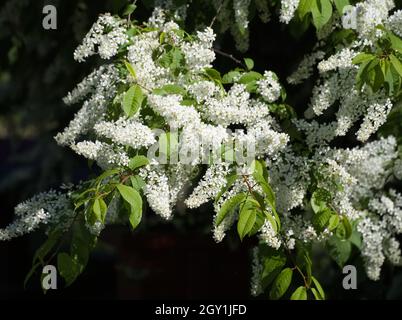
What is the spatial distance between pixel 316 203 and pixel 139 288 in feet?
13.4

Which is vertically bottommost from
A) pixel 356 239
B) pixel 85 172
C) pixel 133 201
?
pixel 133 201

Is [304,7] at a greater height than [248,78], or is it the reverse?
[304,7]

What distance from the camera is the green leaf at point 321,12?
3133 mm

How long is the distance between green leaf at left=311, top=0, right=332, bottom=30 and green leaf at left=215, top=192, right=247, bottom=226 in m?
0.82

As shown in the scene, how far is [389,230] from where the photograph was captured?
3.90 metres

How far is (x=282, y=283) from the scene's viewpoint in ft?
9.98

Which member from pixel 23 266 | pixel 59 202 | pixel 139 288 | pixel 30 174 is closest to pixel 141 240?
pixel 139 288

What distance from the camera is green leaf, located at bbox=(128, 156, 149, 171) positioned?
2.76 metres

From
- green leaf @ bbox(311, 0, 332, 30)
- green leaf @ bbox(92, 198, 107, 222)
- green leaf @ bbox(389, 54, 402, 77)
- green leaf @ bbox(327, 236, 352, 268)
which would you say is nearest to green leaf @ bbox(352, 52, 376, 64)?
green leaf @ bbox(389, 54, 402, 77)

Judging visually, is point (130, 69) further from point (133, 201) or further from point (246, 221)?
point (246, 221)

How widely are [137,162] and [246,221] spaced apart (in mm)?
429

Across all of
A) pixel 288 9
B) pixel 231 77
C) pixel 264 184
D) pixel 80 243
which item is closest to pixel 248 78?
pixel 231 77

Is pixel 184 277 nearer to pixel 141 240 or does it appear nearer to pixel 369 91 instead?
pixel 141 240

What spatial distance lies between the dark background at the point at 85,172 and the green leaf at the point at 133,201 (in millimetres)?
974
